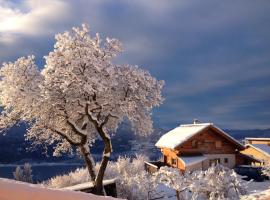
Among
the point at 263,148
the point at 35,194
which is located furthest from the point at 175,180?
the point at 263,148

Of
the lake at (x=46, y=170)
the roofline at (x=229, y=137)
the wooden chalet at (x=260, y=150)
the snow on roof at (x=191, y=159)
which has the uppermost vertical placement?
the roofline at (x=229, y=137)

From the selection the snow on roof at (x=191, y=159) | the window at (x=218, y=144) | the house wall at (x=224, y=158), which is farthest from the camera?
the window at (x=218, y=144)

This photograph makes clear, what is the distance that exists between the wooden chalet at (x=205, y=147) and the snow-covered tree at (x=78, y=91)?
55.3 ft

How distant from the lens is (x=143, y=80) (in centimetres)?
2398

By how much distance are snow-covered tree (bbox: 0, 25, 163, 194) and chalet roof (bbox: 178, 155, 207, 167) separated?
15.2 m

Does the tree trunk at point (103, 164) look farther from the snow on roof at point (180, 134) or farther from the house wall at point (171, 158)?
the snow on roof at point (180, 134)

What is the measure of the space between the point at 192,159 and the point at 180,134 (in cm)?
534

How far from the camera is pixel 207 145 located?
141ft

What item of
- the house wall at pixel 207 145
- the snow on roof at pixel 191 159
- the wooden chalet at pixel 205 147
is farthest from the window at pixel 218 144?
the snow on roof at pixel 191 159

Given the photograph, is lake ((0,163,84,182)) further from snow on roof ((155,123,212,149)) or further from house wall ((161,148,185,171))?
snow on roof ((155,123,212,149))

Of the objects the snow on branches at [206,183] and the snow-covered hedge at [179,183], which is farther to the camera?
the snow-covered hedge at [179,183]

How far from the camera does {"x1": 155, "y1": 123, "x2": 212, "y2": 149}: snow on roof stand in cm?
4134

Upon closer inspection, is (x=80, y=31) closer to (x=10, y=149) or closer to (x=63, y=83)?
(x=63, y=83)

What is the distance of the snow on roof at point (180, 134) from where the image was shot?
1628 inches
